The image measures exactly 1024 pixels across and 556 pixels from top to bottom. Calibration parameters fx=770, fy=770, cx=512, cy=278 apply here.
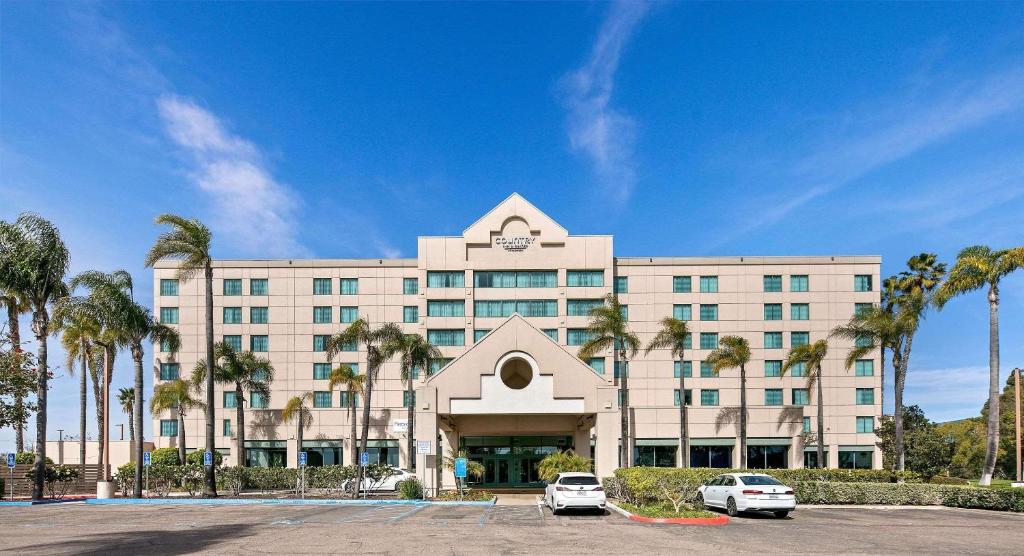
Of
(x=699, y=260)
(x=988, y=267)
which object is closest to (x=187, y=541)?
(x=988, y=267)

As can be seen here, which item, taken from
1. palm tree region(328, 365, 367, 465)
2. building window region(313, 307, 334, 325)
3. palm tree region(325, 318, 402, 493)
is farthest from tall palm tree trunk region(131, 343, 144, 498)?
building window region(313, 307, 334, 325)

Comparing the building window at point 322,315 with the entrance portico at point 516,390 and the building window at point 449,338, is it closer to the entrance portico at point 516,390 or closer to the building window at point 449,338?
the building window at point 449,338

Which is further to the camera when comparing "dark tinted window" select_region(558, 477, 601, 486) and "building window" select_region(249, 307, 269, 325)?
"building window" select_region(249, 307, 269, 325)

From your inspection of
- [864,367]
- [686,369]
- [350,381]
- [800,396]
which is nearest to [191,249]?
[350,381]

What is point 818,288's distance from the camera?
6675cm

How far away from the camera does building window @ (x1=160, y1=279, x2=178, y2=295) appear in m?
67.5

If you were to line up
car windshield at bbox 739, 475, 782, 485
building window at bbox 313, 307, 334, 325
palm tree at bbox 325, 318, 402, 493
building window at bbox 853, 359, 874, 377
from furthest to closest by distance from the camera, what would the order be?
building window at bbox 313, 307, 334, 325, building window at bbox 853, 359, 874, 377, palm tree at bbox 325, 318, 402, 493, car windshield at bbox 739, 475, 782, 485

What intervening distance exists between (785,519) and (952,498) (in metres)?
11.8

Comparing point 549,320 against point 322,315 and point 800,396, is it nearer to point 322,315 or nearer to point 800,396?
point 322,315

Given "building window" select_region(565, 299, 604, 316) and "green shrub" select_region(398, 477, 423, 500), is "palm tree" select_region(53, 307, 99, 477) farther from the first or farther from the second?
"building window" select_region(565, 299, 604, 316)

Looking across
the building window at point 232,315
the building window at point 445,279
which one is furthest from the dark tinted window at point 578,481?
the building window at point 232,315

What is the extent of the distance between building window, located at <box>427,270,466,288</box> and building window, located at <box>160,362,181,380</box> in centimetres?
2282

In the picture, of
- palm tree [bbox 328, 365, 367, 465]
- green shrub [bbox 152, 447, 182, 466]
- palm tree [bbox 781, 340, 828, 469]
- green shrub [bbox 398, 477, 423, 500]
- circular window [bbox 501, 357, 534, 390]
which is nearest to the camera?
green shrub [bbox 398, 477, 423, 500]

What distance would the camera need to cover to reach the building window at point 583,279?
218 ft
